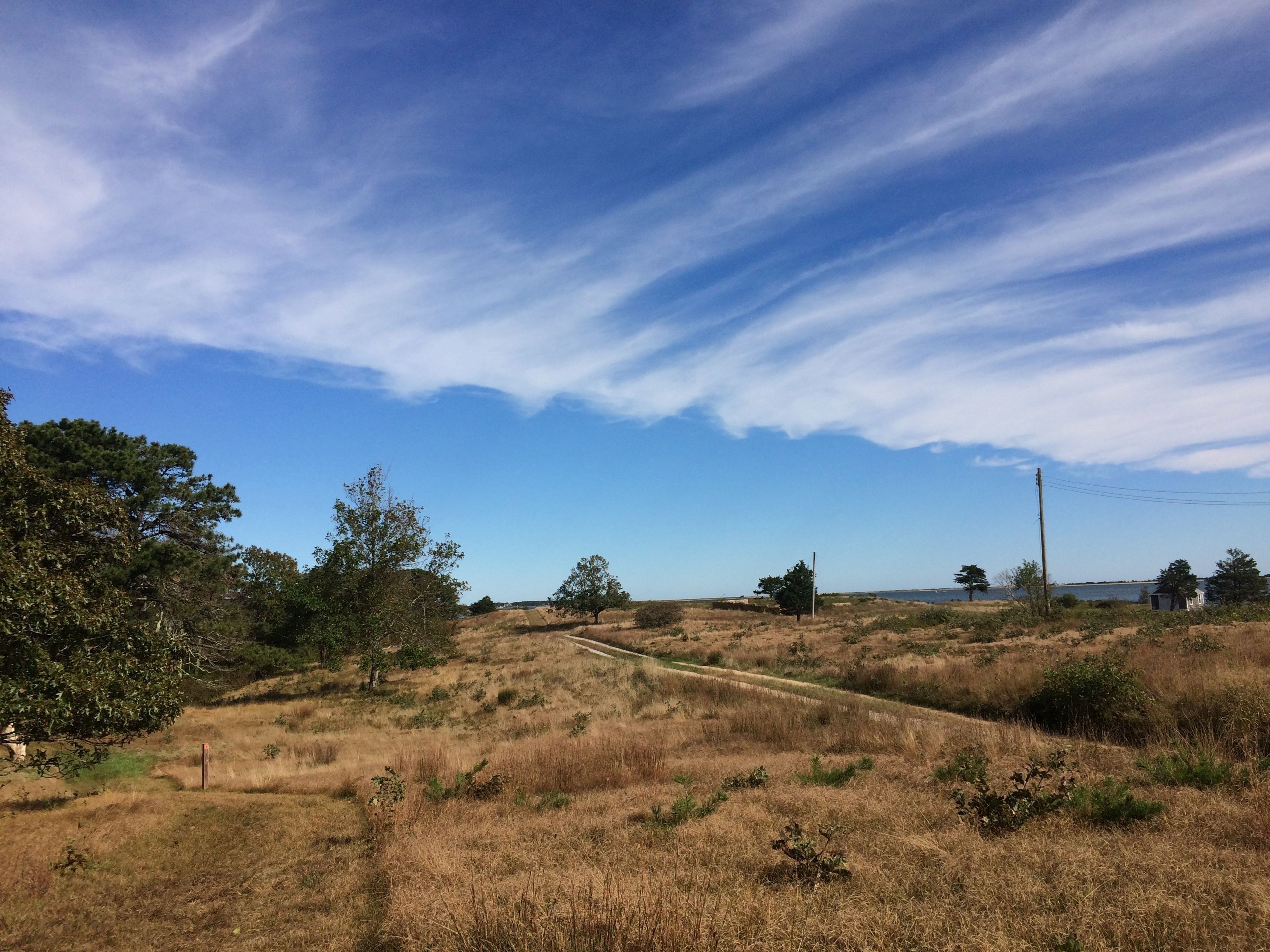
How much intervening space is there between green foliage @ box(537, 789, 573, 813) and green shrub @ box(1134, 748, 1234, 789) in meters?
9.68

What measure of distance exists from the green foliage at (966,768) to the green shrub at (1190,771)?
228 centimetres

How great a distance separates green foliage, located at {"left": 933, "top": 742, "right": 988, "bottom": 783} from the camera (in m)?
10.4

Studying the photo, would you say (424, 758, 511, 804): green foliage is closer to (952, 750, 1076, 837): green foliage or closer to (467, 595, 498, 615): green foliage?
(952, 750, 1076, 837): green foliage

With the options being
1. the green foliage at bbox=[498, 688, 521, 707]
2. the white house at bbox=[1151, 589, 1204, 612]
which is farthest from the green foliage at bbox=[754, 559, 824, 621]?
the green foliage at bbox=[498, 688, 521, 707]

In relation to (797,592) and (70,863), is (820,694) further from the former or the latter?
(797,592)

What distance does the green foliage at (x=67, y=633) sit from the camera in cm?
920

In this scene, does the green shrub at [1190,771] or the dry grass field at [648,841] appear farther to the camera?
the green shrub at [1190,771]

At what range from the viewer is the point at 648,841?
30.5 feet

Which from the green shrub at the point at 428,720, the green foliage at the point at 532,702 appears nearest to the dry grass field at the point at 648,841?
the green shrub at the point at 428,720

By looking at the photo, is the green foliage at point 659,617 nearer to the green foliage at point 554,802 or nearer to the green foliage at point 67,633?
the green foliage at point 554,802

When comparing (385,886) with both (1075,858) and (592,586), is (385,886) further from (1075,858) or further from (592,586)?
(592,586)

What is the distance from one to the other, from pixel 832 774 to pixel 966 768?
7.88 ft

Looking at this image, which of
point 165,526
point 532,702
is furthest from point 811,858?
point 165,526

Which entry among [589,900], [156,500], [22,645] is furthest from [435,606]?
[589,900]
